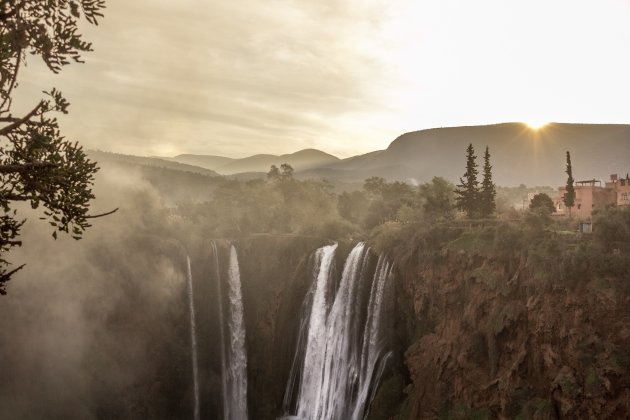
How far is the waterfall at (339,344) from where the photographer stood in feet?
126

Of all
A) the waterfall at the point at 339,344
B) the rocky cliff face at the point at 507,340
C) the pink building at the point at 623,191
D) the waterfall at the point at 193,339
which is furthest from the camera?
the waterfall at the point at 193,339

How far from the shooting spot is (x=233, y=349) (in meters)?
52.2

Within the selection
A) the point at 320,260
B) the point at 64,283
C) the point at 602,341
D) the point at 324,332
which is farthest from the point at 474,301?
the point at 64,283

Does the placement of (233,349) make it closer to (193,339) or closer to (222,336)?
(222,336)

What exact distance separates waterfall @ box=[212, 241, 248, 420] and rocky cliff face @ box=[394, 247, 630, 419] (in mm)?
21113

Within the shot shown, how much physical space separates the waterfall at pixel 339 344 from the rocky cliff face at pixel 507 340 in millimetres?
2600

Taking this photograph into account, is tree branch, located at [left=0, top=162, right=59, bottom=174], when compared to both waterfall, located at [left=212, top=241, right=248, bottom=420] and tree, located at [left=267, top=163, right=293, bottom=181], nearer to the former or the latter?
waterfall, located at [left=212, top=241, right=248, bottom=420]

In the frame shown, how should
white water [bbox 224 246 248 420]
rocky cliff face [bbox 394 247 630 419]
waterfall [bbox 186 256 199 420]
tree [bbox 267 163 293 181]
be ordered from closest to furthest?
rocky cliff face [bbox 394 247 630 419] < waterfall [bbox 186 256 199 420] < white water [bbox 224 246 248 420] < tree [bbox 267 163 293 181]

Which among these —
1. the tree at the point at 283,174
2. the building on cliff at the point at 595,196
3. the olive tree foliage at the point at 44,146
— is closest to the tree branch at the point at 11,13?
the olive tree foliage at the point at 44,146

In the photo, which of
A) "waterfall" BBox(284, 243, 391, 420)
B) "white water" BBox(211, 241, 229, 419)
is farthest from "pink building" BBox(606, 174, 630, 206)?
"white water" BBox(211, 241, 229, 419)

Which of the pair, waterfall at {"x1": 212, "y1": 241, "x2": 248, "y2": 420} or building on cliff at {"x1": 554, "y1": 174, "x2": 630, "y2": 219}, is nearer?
building on cliff at {"x1": 554, "y1": 174, "x2": 630, "y2": 219}

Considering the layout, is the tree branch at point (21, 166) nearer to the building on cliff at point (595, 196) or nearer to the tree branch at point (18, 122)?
the tree branch at point (18, 122)

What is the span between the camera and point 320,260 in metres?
48.5

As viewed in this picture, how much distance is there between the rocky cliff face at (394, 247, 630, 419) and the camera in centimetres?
2369
